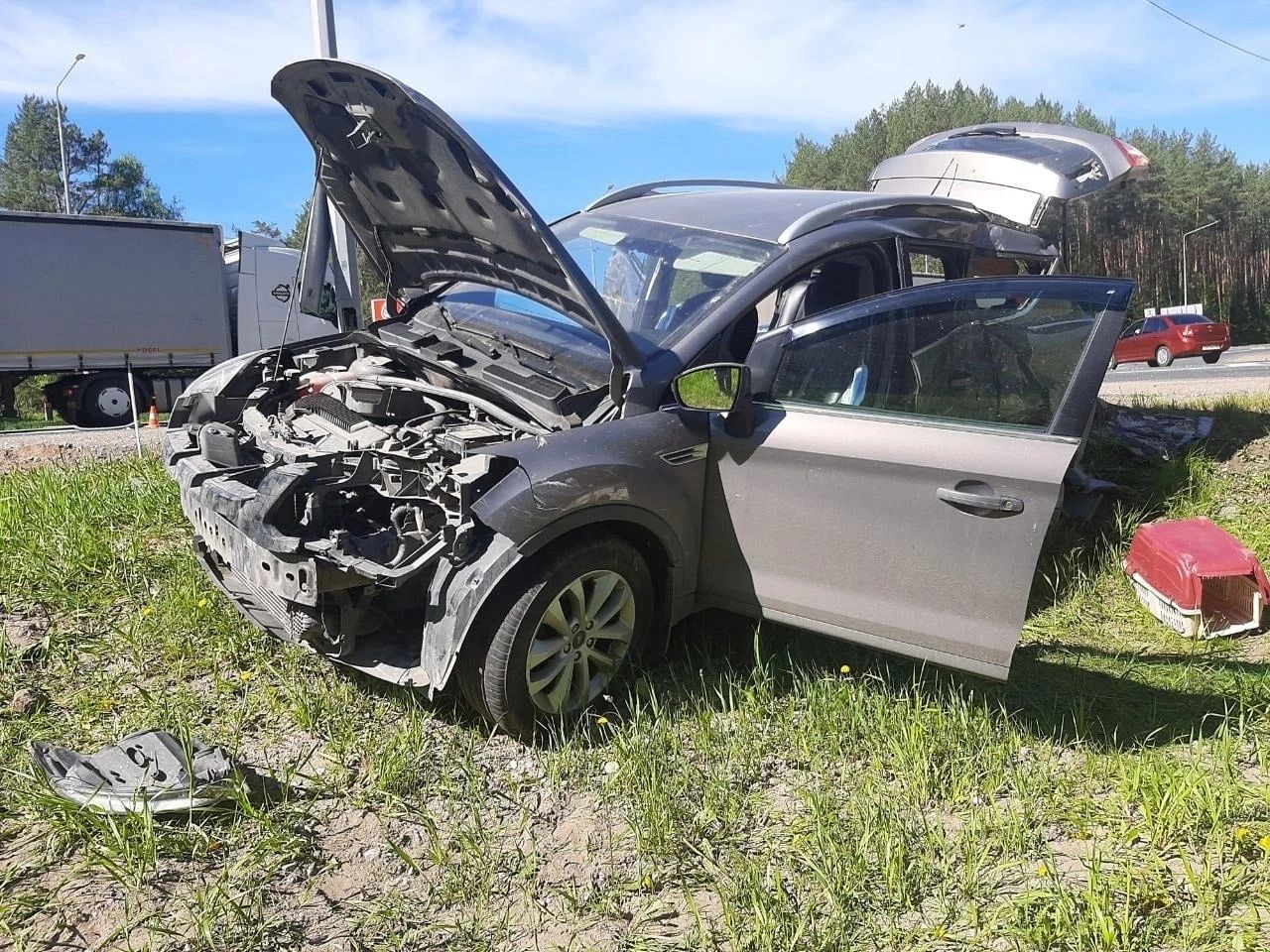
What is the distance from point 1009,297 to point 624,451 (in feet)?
4.77

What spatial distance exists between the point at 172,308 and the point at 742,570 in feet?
54.8

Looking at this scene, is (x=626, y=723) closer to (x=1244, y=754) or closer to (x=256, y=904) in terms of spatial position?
(x=256, y=904)

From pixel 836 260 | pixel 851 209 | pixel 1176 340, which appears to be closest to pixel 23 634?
pixel 836 260

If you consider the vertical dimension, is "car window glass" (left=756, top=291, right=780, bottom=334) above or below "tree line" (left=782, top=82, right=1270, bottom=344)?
below

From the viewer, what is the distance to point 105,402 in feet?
55.1

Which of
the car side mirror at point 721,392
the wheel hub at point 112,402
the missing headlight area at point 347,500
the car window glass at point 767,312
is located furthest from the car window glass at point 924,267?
the wheel hub at point 112,402

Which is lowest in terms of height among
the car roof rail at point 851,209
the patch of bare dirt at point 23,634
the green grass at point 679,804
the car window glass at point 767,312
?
the green grass at point 679,804

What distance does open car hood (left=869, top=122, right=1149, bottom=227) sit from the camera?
586 cm

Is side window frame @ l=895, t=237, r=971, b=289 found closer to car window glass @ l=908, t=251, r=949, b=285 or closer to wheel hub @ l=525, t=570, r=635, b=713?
car window glass @ l=908, t=251, r=949, b=285

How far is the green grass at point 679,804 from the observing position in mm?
2441

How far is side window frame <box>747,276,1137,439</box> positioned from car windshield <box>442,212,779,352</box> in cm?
35

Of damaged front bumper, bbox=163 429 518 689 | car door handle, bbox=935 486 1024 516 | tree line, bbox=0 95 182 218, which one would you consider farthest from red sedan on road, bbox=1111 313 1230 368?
tree line, bbox=0 95 182 218

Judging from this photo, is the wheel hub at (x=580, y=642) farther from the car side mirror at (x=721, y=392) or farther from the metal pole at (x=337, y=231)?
the metal pole at (x=337, y=231)

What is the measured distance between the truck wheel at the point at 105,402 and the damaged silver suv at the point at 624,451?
570 inches
